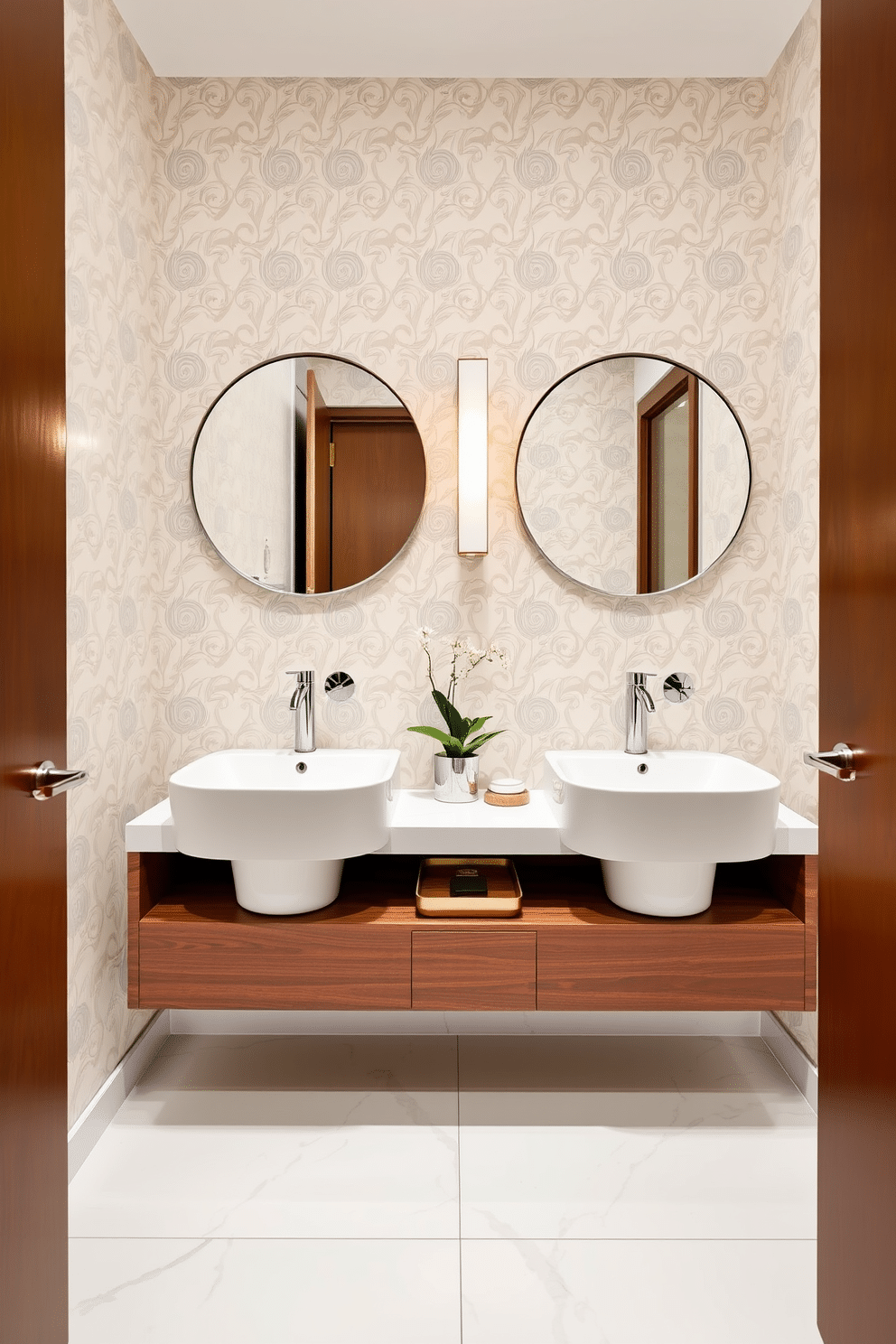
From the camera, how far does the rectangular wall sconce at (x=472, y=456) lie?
213 centimetres

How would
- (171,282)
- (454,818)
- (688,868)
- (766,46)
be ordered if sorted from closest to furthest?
(688,868) → (454,818) → (766,46) → (171,282)

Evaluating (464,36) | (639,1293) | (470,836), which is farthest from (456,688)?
(464,36)

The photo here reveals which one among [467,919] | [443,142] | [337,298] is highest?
[443,142]

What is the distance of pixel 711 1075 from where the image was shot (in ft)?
6.84

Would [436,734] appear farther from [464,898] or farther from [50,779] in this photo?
[50,779]

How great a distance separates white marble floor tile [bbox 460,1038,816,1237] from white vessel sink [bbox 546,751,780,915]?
20.2 inches

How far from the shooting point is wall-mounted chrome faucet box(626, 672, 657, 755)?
7.13ft

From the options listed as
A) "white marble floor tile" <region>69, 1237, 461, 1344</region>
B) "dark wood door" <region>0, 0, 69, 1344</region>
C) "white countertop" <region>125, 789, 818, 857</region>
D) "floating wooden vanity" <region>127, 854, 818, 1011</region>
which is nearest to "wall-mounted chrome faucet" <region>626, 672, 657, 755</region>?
"white countertop" <region>125, 789, 818, 857</region>

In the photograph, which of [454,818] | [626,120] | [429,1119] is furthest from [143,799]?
[626,120]

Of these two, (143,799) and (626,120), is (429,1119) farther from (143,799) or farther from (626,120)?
(626,120)

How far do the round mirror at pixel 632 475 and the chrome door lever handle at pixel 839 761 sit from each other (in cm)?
115

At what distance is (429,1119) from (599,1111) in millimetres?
390

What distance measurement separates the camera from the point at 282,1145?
1820 mm

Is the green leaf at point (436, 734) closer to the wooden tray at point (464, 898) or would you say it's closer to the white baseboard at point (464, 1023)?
the wooden tray at point (464, 898)
